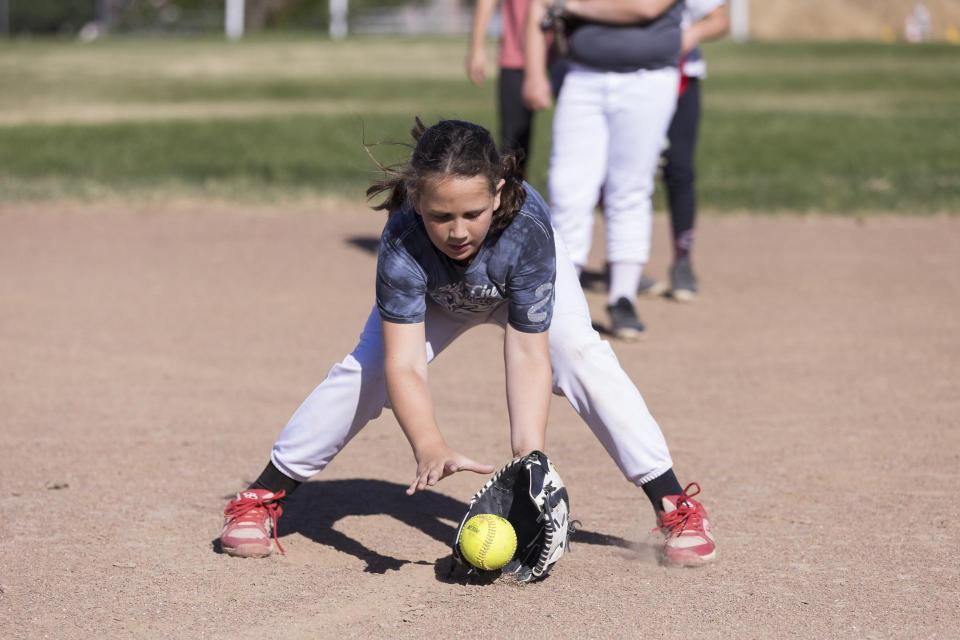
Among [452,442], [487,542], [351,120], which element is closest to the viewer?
[487,542]

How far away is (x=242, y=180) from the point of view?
11.7 m

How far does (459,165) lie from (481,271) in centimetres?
33

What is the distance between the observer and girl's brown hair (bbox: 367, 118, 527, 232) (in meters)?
3.35

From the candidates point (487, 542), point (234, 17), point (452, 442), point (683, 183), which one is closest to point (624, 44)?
point (683, 183)

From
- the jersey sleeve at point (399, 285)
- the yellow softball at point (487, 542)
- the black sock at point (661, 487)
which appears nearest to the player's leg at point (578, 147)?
the black sock at point (661, 487)

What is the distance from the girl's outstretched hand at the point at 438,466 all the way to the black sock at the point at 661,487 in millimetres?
643

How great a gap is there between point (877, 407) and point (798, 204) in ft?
17.3

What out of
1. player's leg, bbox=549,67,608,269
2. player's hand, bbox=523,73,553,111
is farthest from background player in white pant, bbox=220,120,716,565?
player's hand, bbox=523,73,553,111

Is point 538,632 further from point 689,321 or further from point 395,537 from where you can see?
point 689,321

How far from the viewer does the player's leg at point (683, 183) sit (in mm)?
7457

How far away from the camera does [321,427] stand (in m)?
3.77

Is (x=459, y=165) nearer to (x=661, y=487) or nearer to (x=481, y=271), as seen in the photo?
(x=481, y=271)

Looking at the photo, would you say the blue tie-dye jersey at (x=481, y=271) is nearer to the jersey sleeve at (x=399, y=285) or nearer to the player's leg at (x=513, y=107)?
the jersey sleeve at (x=399, y=285)

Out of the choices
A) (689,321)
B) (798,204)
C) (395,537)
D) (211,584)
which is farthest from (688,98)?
(211,584)
